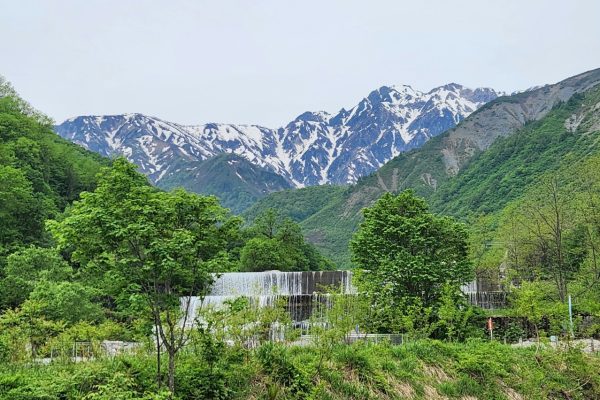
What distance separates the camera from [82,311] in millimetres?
24953

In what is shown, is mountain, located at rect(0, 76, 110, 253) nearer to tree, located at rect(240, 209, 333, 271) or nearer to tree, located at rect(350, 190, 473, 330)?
tree, located at rect(240, 209, 333, 271)

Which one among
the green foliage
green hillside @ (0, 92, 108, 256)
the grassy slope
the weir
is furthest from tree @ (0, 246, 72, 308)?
the grassy slope

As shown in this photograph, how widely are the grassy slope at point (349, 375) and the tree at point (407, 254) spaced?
592 centimetres

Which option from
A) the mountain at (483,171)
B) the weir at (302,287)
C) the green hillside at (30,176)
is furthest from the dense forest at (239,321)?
the mountain at (483,171)

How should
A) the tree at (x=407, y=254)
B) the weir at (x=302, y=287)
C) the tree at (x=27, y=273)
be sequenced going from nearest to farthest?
the tree at (x=407, y=254) → the tree at (x=27, y=273) → the weir at (x=302, y=287)

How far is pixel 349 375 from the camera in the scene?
42.1 ft

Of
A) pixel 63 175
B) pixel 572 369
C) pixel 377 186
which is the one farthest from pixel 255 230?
pixel 377 186

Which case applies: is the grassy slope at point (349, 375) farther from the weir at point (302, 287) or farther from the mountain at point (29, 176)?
the mountain at point (29, 176)

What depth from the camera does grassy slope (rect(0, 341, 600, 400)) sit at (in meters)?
9.27

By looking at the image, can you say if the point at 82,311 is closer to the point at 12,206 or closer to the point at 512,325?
the point at 12,206

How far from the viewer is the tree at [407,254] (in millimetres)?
23766

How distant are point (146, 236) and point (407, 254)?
16.9 meters

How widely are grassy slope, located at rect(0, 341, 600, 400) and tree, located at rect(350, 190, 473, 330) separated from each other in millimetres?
5923

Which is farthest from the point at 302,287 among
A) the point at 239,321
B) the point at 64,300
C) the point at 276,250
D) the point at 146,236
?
the point at 146,236
